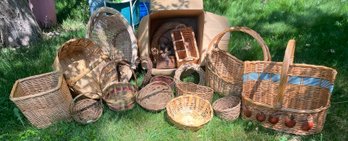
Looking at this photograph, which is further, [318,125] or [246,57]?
[246,57]

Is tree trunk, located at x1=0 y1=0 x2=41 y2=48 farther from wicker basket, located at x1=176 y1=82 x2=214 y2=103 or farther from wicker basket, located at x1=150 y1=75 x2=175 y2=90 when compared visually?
wicker basket, located at x1=176 y1=82 x2=214 y2=103

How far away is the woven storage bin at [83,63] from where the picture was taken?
3.99 metres

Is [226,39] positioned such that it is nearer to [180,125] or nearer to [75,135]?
[180,125]

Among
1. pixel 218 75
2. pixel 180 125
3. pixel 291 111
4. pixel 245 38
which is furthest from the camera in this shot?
pixel 245 38

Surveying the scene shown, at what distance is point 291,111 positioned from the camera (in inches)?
128

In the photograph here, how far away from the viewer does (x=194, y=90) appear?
13.2 ft

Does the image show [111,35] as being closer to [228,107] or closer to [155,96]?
[155,96]

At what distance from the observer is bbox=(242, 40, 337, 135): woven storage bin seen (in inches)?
128

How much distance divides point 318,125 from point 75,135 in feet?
7.90

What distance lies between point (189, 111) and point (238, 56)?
1306 millimetres

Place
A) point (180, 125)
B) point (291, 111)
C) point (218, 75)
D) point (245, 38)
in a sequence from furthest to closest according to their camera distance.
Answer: point (245, 38) → point (218, 75) → point (180, 125) → point (291, 111)

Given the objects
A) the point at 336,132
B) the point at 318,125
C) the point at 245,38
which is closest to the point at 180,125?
the point at 318,125

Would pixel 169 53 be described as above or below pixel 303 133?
above

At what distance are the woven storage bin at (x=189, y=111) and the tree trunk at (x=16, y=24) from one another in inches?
108
